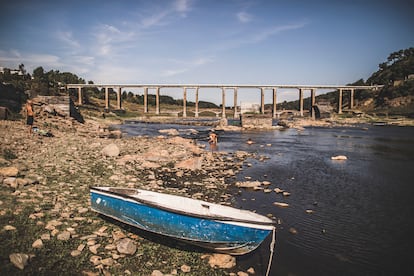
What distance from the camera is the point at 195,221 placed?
6.23 metres

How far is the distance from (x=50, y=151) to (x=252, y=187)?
39.2ft

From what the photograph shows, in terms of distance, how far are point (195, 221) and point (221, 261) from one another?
135 cm

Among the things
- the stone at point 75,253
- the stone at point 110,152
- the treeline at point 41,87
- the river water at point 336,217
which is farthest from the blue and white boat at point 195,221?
the treeline at point 41,87

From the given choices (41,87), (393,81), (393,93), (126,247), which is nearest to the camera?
(126,247)

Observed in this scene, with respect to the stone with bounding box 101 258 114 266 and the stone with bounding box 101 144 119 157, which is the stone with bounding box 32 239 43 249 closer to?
the stone with bounding box 101 258 114 266

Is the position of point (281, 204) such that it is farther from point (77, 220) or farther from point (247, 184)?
point (77, 220)

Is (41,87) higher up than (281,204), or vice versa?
(41,87)

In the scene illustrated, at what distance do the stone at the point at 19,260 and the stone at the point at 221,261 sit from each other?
163 inches

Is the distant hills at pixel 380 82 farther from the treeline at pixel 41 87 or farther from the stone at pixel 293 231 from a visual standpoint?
the stone at pixel 293 231

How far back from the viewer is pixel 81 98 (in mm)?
107250

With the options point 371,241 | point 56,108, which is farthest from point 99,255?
point 56,108

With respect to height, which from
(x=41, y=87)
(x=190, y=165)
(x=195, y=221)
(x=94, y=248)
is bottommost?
(x=94, y=248)

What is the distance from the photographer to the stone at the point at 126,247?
6479 millimetres

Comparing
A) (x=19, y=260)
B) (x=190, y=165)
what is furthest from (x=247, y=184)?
(x=19, y=260)
